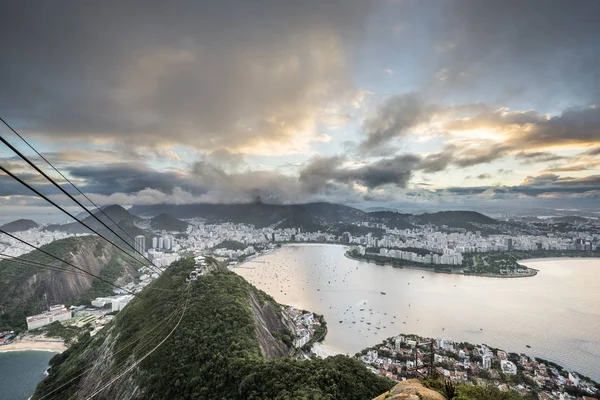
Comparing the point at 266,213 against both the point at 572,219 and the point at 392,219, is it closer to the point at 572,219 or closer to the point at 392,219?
the point at 392,219

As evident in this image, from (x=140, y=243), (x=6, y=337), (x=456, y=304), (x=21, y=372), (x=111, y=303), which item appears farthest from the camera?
(x=140, y=243)

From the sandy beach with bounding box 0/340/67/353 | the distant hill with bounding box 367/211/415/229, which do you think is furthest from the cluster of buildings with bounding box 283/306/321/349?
the distant hill with bounding box 367/211/415/229

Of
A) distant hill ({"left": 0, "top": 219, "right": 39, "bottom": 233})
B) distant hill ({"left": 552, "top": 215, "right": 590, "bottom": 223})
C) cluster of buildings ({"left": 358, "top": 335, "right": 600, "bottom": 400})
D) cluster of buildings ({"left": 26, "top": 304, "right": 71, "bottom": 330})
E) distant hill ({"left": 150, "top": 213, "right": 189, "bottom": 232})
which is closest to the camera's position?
cluster of buildings ({"left": 358, "top": 335, "right": 600, "bottom": 400})

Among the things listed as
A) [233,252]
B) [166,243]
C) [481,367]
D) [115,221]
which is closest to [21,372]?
[481,367]

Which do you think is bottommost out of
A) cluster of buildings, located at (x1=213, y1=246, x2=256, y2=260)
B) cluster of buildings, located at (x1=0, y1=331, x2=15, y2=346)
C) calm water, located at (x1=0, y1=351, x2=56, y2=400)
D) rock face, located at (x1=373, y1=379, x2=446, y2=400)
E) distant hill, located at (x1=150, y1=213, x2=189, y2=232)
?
calm water, located at (x1=0, y1=351, x2=56, y2=400)

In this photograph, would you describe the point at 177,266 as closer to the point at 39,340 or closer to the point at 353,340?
the point at 39,340

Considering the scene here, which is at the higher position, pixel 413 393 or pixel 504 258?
pixel 413 393

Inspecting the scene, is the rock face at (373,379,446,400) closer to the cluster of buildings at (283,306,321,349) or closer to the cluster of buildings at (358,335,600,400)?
the cluster of buildings at (358,335,600,400)
